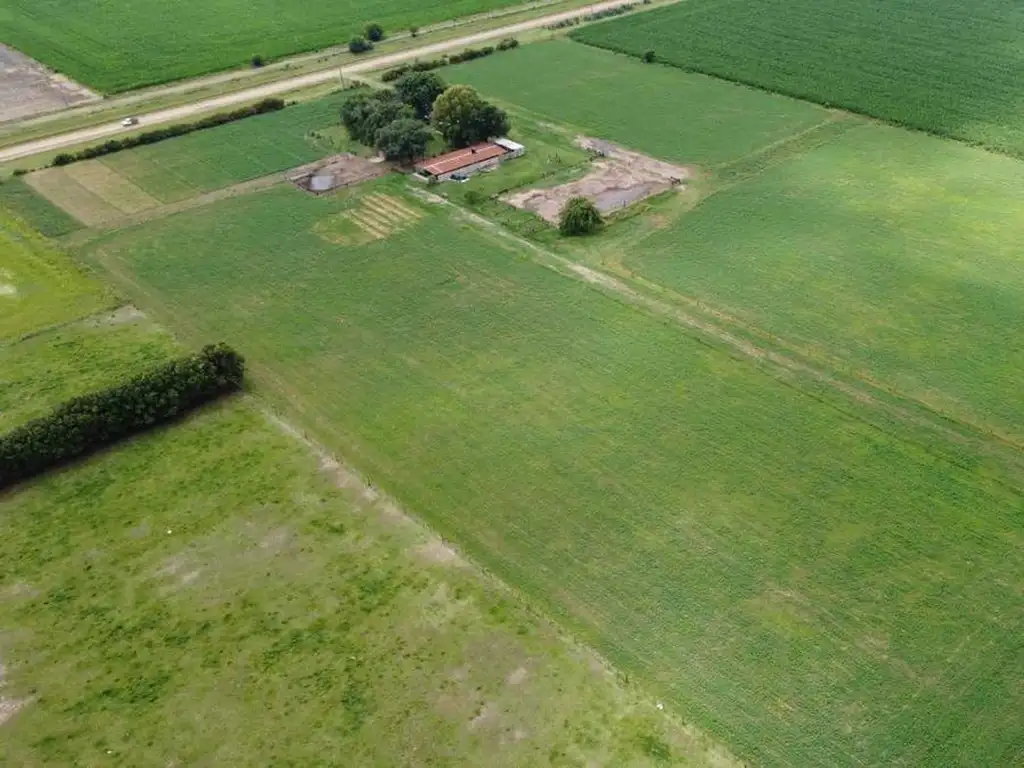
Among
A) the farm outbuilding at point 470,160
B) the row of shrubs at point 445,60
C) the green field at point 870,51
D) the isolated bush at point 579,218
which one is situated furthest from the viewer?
the row of shrubs at point 445,60

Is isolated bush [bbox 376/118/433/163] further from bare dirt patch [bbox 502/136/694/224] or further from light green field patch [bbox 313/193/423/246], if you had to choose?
bare dirt patch [bbox 502/136/694/224]

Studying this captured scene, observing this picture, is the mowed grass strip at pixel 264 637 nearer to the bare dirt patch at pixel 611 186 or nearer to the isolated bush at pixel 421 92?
the bare dirt patch at pixel 611 186

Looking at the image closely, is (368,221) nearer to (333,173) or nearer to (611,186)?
(333,173)

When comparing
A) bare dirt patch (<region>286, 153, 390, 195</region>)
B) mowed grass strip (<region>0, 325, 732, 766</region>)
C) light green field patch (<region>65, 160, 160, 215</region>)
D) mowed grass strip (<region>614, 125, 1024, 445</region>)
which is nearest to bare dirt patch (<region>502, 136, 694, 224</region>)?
mowed grass strip (<region>614, 125, 1024, 445</region>)

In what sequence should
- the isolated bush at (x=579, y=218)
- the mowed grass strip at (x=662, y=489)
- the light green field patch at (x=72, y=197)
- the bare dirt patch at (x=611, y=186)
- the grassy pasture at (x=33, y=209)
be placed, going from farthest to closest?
the light green field patch at (x=72, y=197) → the bare dirt patch at (x=611, y=186) → the grassy pasture at (x=33, y=209) → the isolated bush at (x=579, y=218) → the mowed grass strip at (x=662, y=489)

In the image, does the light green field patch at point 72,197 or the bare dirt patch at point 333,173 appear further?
the bare dirt patch at point 333,173

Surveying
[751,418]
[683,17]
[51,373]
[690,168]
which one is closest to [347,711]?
[751,418]

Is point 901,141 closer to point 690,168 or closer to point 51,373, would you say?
point 690,168

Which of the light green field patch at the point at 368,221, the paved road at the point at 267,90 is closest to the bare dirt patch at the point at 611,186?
the light green field patch at the point at 368,221
